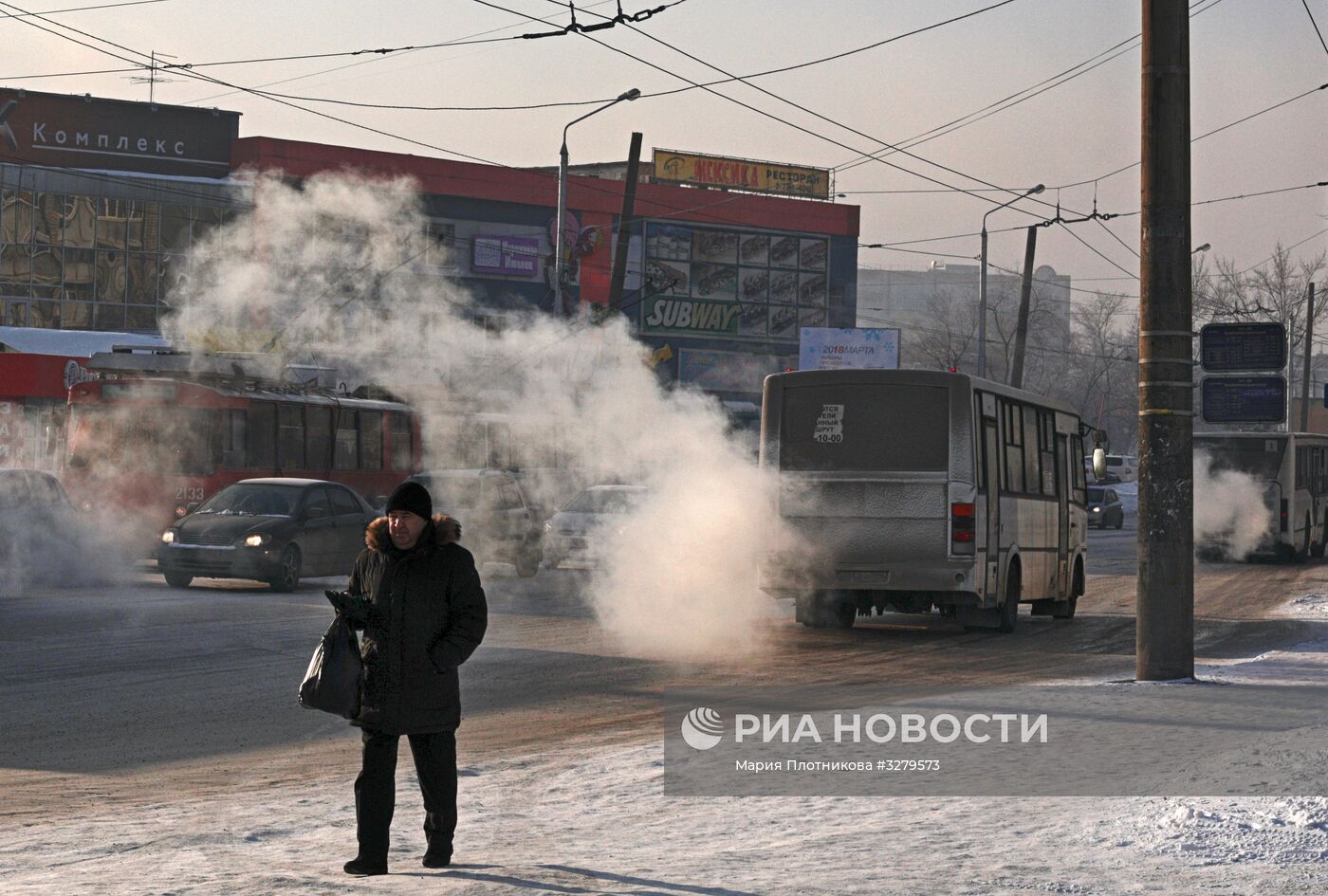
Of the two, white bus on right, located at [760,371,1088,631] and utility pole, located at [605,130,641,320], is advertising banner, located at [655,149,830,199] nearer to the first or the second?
utility pole, located at [605,130,641,320]

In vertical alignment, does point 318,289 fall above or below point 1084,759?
above

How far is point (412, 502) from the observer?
6.57m

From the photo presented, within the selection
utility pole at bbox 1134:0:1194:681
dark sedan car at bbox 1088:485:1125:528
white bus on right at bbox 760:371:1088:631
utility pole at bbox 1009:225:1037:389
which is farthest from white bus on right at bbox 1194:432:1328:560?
utility pole at bbox 1134:0:1194:681

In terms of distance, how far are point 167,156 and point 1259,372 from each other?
47672 millimetres

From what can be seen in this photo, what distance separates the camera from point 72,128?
54.4 metres

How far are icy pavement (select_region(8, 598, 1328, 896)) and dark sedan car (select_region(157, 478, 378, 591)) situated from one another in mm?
13309

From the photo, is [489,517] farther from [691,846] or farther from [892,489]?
[691,846]

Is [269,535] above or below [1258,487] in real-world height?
below

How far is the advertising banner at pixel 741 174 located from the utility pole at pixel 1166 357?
6790cm

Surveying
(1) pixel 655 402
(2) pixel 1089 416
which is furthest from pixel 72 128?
(2) pixel 1089 416

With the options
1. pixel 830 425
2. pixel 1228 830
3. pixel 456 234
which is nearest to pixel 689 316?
pixel 456 234

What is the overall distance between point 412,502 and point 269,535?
614 inches

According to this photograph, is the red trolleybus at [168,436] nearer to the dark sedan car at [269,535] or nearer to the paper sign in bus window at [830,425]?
the dark sedan car at [269,535]

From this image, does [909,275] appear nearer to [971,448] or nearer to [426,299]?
[426,299]
